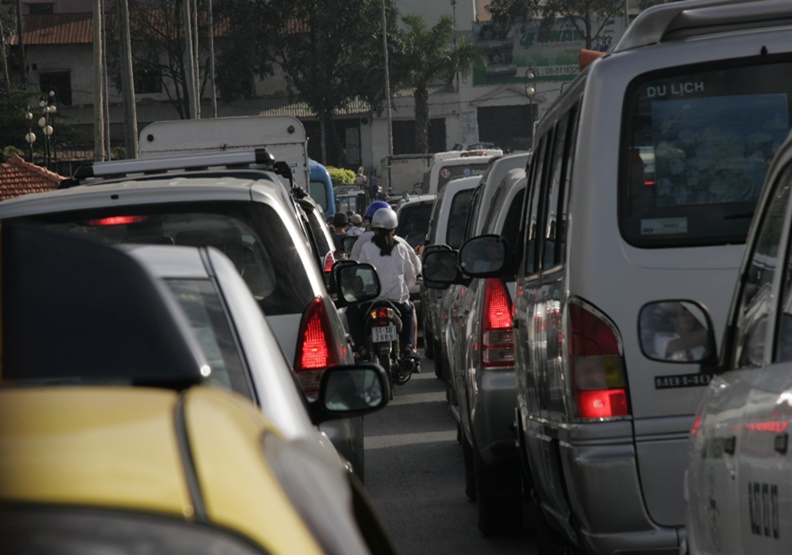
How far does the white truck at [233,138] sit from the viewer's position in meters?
24.5

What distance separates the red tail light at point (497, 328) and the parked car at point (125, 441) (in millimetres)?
5902

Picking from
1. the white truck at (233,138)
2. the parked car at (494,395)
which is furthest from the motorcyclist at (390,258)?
the white truck at (233,138)

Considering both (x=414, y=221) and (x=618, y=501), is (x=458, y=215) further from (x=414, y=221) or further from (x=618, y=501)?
(x=618, y=501)

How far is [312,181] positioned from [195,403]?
3599 cm

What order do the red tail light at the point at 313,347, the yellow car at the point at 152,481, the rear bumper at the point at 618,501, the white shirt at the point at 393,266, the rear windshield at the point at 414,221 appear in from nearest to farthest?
the yellow car at the point at 152,481
the rear bumper at the point at 618,501
the red tail light at the point at 313,347
the white shirt at the point at 393,266
the rear windshield at the point at 414,221

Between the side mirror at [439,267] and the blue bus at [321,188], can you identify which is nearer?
the side mirror at [439,267]

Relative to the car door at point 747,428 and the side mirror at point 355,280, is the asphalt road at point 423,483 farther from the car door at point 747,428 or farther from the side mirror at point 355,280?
the car door at point 747,428

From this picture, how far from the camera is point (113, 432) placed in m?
1.65

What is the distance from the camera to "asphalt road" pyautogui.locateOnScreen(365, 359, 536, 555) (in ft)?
26.2

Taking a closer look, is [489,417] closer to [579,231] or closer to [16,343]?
[579,231]

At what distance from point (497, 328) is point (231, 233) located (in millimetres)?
2716

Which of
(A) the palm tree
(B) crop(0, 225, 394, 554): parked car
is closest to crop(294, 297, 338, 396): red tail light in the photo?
(B) crop(0, 225, 394, 554): parked car

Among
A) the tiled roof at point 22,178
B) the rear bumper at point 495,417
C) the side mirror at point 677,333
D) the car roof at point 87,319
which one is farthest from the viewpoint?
the tiled roof at point 22,178

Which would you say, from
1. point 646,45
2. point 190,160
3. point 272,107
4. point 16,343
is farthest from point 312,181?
point 272,107
